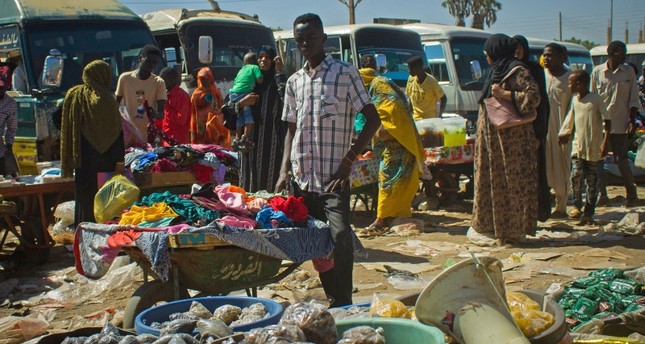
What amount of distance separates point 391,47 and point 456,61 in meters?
1.99

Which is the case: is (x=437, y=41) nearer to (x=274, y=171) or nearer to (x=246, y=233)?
(x=274, y=171)

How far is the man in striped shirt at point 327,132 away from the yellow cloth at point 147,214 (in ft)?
2.85

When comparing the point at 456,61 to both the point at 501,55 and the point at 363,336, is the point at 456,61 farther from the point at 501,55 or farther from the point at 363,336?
the point at 363,336

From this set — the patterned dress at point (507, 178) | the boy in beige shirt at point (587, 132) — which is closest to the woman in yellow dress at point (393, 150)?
the patterned dress at point (507, 178)

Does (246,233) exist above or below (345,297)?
above

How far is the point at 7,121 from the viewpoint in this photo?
34.0ft

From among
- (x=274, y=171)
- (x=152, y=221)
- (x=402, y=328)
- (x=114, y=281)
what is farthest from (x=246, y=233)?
(x=274, y=171)

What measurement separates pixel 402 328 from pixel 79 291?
14.1ft

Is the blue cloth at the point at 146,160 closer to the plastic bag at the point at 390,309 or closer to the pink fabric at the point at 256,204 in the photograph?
the pink fabric at the point at 256,204

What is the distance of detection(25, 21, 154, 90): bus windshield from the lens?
39.5ft

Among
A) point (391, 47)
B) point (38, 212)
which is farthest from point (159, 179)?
point (391, 47)

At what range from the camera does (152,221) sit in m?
5.14

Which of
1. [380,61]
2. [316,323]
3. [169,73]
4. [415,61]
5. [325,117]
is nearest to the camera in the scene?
[316,323]

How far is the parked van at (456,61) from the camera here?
59.1 feet
